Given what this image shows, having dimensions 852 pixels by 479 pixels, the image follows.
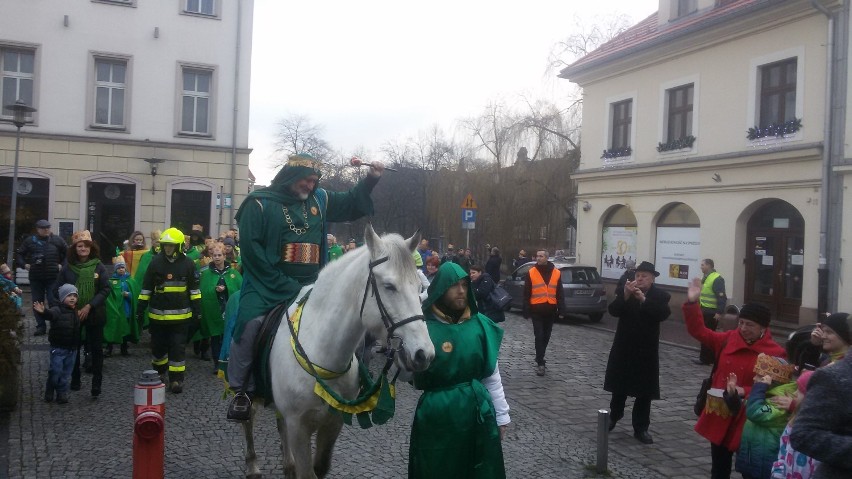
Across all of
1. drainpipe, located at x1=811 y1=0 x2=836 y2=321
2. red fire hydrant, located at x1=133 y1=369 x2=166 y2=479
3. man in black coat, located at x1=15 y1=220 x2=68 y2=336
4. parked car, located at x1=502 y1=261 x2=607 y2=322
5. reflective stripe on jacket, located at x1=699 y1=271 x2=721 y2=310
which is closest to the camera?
red fire hydrant, located at x1=133 y1=369 x2=166 y2=479

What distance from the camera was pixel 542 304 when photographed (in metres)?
11.1

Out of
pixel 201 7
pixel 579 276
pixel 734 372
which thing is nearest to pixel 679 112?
pixel 579 276

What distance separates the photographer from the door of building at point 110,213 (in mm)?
20469

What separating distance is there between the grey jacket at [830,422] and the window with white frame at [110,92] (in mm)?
20873

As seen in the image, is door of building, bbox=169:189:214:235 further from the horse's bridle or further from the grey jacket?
the grey jacket

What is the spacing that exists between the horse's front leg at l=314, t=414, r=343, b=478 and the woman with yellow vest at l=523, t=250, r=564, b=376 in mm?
6666

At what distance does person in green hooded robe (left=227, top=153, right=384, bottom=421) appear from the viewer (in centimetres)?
477

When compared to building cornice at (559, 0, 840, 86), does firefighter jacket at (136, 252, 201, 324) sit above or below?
below

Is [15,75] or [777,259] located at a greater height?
[15,75]

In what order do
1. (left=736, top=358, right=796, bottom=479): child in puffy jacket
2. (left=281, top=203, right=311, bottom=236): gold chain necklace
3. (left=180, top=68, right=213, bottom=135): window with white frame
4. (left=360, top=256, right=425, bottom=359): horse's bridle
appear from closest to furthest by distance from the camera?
(left=360, top=256, right=425, bottom=359): horse's bridle < (left=736, top=358, right=796, bottom=479): child in puffy jacket < (left=281, top=203, right=311, bottom=236): gold chain necklace < (left=180, top=68, right=213, bottom=135): window with white frame

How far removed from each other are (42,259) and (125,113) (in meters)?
10.0

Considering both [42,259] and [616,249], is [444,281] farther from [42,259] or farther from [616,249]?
[616,249]

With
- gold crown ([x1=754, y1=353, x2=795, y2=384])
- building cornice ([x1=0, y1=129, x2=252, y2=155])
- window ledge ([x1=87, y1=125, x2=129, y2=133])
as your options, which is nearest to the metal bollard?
gold crown ([x1=754, y1=353, x2=795, y2=384])

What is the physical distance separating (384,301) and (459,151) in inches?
1324
